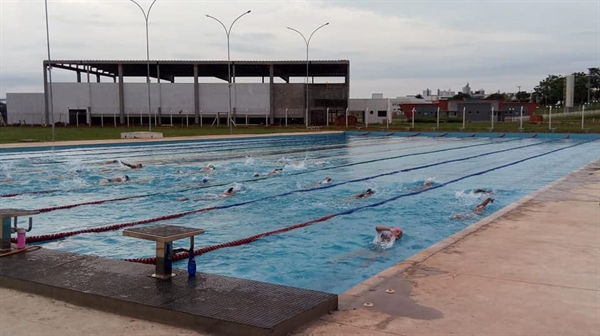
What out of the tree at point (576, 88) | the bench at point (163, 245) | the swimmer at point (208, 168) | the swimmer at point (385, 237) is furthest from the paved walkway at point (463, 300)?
the tree at point (576, 88)

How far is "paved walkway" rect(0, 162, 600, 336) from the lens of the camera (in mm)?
3275

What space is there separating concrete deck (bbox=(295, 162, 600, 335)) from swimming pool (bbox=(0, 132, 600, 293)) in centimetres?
97

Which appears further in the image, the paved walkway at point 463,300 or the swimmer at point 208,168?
the swimmer at point 208,168

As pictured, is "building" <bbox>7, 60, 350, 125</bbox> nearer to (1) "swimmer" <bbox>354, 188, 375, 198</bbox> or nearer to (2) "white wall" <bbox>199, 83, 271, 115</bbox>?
(2) "white wall" <bbox>199, 83, 271, 115</bbox>

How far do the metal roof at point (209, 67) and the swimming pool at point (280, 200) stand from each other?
1119 inches

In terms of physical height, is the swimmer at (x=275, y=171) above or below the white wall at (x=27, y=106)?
below

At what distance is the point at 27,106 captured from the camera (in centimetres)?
5094

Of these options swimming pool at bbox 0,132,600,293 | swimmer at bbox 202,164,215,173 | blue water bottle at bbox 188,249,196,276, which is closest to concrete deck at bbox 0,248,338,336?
blue water bottle at bbox 188,249,196,276

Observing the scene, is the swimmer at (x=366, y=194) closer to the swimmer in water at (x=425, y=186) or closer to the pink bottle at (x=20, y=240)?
the swimmer in water at (x=425, y=186)

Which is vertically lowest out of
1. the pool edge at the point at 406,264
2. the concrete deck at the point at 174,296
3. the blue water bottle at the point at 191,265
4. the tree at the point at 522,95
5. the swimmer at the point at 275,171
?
the swimmer at the point at 275,171

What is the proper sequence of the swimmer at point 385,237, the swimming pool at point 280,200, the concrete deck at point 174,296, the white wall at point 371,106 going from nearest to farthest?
the concrete deck at point 174,296
the swimming pool at point 280,200
the swimmer at point 385,237
the white wall at point 371,106

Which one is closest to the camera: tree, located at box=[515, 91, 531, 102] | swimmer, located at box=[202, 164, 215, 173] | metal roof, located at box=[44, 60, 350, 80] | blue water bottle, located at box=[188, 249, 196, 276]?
blue water bottle, located at box=[188, 249, 196, 276]

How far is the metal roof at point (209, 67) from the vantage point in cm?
4731

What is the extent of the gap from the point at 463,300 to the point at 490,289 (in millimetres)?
373
